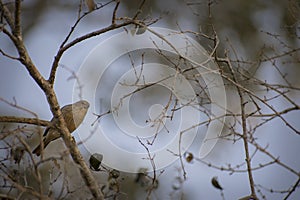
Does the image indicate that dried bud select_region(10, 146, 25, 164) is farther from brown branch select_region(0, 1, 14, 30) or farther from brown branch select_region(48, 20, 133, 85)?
brown branch select_region(0, 1, 14, 30)

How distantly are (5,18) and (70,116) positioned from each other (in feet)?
2.12

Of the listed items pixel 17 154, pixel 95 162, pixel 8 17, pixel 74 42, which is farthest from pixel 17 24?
pixel 95 162

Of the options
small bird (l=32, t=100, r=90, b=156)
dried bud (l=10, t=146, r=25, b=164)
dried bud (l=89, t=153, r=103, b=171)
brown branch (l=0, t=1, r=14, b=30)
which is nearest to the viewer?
dried bud (l=10, t=146, r=25, b=164)

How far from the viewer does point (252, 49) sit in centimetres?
540

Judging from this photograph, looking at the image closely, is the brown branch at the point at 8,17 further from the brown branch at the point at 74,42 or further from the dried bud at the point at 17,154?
the dried bud at the point at 17,154

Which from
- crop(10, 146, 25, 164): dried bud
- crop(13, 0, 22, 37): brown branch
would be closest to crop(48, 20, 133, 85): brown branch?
crop(13, 0, 22, 37): brown branch

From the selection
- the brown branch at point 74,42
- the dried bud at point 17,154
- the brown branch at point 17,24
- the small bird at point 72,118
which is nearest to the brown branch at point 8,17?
the brown branch at point 17,24

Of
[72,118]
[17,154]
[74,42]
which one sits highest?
[74,42]

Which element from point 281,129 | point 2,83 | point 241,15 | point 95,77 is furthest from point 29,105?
point 241,15

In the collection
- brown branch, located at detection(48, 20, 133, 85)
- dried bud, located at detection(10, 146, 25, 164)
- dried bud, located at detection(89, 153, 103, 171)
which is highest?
brown branch, located at detection(48, 20, 133, 85)

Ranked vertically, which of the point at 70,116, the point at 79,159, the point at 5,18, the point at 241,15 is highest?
the point at 241,15

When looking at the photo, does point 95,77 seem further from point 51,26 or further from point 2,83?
Result: point 51,26

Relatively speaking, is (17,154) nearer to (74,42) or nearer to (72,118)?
(74,42)

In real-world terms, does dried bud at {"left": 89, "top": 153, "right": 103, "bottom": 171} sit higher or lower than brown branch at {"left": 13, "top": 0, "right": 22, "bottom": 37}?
lower
